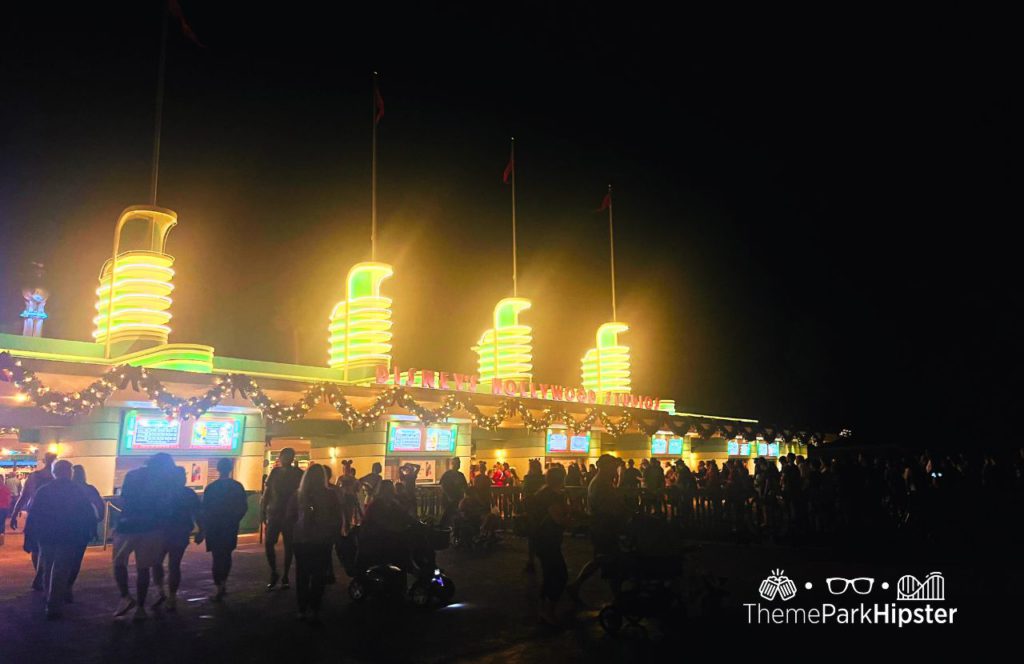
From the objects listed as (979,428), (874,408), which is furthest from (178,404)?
(874,408)

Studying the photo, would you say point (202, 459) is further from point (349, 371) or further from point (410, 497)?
point (410, 497)

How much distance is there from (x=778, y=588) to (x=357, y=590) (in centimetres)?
573

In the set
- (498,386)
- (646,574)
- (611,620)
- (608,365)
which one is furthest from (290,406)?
(608,365)

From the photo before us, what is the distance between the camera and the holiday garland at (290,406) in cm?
1105

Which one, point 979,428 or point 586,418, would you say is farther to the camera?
point 979,428

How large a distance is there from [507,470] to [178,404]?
10.0 meters

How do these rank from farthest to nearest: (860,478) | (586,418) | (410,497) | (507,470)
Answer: (586,418)
(507,470)
(860,478)
(410,497)

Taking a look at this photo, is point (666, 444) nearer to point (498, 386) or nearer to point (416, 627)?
point (498, 386)

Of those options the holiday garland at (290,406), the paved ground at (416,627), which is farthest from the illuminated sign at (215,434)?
the paved ground at (416,627)

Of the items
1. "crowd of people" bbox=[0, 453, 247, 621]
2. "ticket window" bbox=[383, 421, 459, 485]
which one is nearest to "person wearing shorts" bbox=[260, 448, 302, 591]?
"crowd of people" bbox=[0, 453, 247, 621]

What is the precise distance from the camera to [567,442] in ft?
84.7

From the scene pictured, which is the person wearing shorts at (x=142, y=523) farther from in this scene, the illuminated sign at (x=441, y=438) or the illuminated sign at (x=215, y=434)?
the illuminated sign at (x=441, y=438)

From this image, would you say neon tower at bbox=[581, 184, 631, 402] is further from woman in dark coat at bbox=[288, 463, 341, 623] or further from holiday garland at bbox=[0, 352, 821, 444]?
woman in dark coat at bbox=[288, 463, 341, 623]

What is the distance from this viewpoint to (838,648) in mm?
6672
